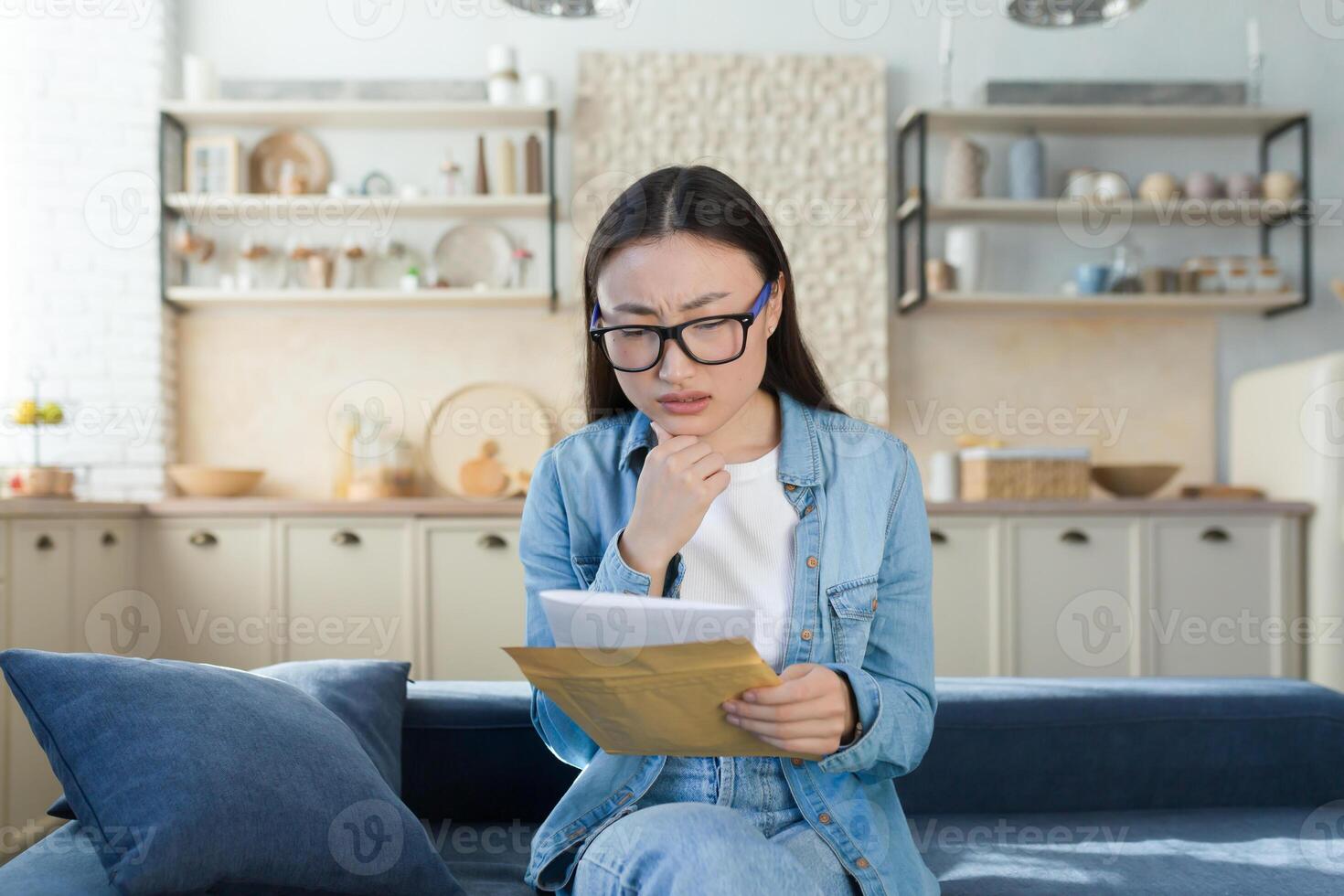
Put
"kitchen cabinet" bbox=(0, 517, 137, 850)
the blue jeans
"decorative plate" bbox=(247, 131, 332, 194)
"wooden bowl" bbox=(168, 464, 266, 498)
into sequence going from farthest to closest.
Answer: "decorative plate" bbox=(247, 131, 332, 194)
"wooden bowl" bbox=(168, 464, 266, 498)
"kitchen cabinet" bbox=(0, 517, 137, 850)
the blue jeans

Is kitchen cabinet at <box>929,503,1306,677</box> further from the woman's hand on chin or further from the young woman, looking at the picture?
the woman's hand on chin

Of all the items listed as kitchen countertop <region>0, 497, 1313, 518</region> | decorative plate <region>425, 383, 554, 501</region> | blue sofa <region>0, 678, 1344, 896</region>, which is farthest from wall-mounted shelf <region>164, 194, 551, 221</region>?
blue sofa <region>0, 678, 1344, 896</region>

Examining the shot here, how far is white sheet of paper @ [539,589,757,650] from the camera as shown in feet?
3.20

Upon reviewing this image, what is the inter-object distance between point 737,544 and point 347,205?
10.5 feet

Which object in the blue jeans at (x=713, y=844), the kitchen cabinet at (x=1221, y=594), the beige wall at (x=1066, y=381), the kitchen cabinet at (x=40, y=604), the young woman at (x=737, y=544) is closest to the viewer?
the blue jeans at (x=713, y=844)

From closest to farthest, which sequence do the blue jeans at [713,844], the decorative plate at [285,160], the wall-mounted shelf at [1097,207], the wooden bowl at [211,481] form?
the blue jeans at [713,844] < the wooden bowl at [211,481] < the wall-mounted shelf at [1097,207] < the decorative plate at [285,160]

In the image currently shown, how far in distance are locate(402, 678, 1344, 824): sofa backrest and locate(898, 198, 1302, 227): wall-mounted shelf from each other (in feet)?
8.71

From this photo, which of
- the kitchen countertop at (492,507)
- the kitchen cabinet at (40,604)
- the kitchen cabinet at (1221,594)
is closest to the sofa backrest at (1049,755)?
the kitchen cabinet at (40,604)

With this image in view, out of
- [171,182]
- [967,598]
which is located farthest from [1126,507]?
[171,182]

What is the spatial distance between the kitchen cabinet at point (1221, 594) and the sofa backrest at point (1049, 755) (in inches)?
82.9

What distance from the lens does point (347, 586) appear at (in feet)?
12.0

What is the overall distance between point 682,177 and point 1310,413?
10.5 ft

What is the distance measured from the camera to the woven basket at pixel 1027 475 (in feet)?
12.4

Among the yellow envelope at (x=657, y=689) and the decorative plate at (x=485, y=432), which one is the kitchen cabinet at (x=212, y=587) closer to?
the decorative plate at (x=485, y=432)
